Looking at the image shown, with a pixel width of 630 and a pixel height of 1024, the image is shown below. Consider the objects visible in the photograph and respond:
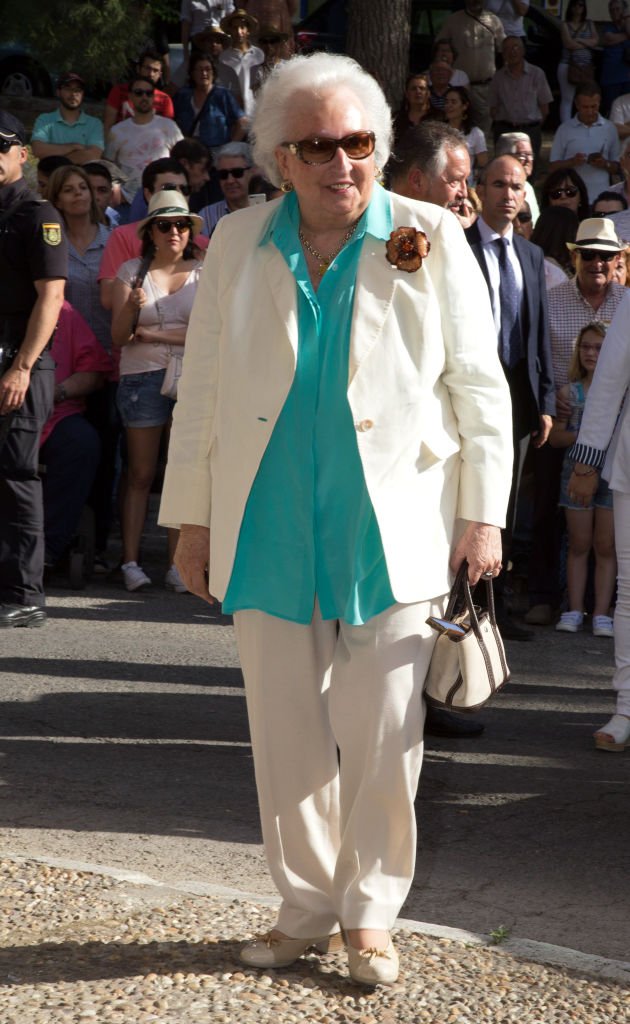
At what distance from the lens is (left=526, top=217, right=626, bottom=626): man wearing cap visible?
8.64 meters

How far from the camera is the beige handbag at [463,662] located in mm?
3510

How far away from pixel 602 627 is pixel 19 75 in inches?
597

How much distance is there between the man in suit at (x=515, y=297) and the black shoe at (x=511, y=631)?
1.03 meters

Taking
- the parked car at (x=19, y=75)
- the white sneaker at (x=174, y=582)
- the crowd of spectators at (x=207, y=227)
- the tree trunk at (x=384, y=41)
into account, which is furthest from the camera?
the parked car at (x=19, y=75)

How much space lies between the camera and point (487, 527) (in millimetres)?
3607

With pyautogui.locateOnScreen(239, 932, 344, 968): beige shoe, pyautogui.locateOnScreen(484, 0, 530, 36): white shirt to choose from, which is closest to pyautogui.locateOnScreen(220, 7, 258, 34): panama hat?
pyautogui.locateOnScreen(484, 0, 530, 36): white shirt

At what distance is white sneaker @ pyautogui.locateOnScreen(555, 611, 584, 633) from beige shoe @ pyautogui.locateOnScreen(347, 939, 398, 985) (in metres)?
5.12

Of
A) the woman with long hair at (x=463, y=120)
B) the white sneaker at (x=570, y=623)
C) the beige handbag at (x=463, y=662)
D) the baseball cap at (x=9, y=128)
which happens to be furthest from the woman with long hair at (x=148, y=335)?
the woman with long hair at (x=463, y=120)

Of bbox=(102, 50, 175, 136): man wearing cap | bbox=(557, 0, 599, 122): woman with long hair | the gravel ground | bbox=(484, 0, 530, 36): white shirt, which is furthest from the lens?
bbox=(484, 0, 530, 36): white shirt

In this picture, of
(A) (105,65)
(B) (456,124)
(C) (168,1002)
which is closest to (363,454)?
(C) (168,1002)

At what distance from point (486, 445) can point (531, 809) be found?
214cm

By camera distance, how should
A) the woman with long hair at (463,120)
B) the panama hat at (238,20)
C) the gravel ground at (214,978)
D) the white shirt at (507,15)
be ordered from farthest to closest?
the white shirt at (507,15), the panama hat at (238,20), the woman with long hair at (463,120), the gravel ground at (214,978)

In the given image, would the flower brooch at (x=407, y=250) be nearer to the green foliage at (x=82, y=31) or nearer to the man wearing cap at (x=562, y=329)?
the man wearing cap at (x=562, y=329)

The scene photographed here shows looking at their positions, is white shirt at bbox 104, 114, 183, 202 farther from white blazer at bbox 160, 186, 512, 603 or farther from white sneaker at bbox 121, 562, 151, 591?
white blazer at bbox 160, 186, 512, 603
